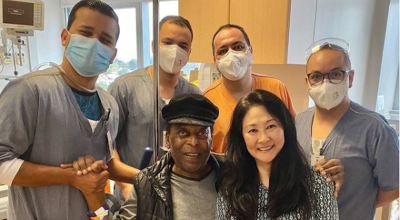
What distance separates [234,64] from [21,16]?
1.45m

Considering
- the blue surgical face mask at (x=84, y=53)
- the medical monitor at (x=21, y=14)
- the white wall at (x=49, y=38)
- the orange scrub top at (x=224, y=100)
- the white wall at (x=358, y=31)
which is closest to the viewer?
the blue surgical face mask at (x=84, y=53)

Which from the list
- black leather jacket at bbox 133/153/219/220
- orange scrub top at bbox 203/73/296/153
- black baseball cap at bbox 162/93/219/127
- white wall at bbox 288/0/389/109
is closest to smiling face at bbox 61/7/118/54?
black baseball cap at bbox 162/93/219/127

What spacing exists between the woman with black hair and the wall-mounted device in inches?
64.6

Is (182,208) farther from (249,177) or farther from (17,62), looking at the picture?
(17,62)

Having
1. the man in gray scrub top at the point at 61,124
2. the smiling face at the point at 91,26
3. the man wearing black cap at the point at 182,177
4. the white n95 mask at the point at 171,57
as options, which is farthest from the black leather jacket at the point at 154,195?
the white n95 mask at the point at 171,57

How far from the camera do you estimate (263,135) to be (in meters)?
1.00

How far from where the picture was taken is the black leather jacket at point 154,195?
99cm

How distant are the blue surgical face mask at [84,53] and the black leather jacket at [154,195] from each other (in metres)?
0.48

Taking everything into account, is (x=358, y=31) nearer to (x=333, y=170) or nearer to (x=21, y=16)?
(x=333, y=170)

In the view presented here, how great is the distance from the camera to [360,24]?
232 cm

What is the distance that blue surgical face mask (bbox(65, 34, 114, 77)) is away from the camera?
1127 millimetres

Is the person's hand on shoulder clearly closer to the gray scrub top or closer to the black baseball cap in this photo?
the black baseball cap

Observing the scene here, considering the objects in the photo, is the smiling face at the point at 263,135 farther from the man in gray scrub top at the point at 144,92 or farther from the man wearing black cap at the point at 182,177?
the man in gray scrub top at the point at 144,92

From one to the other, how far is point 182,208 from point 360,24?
216 cm
